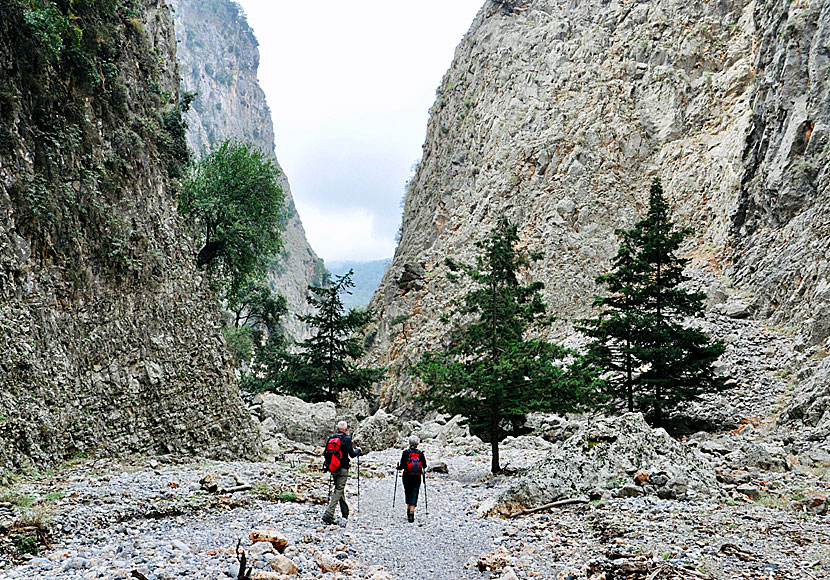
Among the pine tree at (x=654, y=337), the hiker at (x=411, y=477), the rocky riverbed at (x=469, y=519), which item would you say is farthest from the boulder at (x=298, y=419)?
the hiker at (x=411, y=477)

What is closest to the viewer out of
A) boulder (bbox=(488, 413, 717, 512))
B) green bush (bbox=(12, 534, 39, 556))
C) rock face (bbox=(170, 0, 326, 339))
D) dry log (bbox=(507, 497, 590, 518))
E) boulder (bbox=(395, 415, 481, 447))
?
green bush (bbox=(12, 534, 39, 556))

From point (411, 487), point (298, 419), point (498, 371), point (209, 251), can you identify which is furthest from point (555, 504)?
point (209, 251)

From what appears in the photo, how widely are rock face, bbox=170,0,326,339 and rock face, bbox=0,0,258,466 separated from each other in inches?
3171

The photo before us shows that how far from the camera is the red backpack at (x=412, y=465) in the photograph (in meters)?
9.87

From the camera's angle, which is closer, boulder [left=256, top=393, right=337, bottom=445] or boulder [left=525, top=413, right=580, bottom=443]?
boulder [left=525, top=413, right=580, bottom=443]

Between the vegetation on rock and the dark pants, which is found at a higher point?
the vegetation on rock

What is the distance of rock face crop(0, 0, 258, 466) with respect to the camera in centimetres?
1011

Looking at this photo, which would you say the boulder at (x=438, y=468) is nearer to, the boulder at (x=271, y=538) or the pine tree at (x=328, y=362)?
the boulder at (x=271, y=538)

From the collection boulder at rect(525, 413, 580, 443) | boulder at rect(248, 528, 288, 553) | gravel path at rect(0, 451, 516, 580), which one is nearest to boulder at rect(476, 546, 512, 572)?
gravel path at rect(0, 451, 516, 580)

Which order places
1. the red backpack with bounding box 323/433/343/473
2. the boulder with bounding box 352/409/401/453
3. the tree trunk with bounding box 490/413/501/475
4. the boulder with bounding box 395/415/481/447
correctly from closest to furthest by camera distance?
the red backpack with bounding box 323/433/343/473 < the tree trunk with bounding box 490/413/501/475 < the boulder with bounding box 395/415/481/447 < the boulder with bounding box 352/409/401/453

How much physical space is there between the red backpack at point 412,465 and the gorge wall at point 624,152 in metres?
14.2

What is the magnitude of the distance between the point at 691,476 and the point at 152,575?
347 inches

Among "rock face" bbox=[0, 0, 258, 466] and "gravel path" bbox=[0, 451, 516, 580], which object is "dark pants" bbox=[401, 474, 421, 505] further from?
"rock face" bbox=[0, 0, 258, 466]

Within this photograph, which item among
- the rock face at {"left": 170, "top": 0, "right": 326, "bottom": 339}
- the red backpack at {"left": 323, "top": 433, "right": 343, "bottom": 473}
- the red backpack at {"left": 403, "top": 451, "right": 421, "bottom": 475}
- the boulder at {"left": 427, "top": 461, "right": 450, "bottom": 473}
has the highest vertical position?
the rock face at {"left": 170, "top": 0, "right": 326, "bottom": 339}
